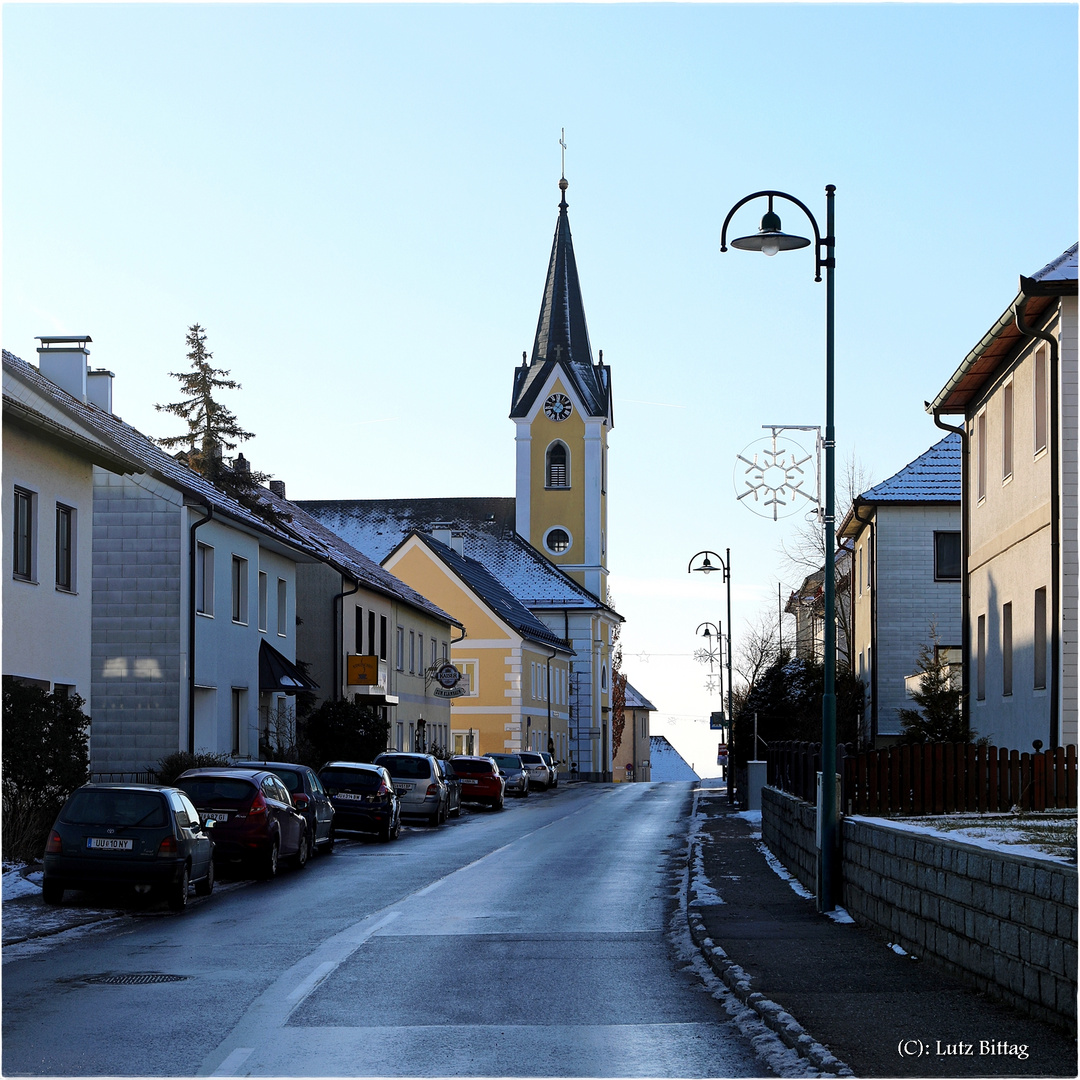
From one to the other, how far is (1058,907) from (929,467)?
35646mm

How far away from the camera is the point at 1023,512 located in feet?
84.0

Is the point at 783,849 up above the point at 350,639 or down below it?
below

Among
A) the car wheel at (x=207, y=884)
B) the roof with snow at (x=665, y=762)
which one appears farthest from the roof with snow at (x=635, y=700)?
the car wheel at (x=207, y=884)

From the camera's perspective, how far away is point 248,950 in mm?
13805

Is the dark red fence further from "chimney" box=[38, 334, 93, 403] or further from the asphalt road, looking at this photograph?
"chimney" box=[38, 334, 93, 403]

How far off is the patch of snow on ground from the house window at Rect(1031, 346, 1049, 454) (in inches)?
296

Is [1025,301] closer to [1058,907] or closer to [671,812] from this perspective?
[1058,907]

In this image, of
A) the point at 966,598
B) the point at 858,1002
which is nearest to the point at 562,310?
the point at 966,598

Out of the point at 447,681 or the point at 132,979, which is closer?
the point at 132,979

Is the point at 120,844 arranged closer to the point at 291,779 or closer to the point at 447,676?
the point at 291,779

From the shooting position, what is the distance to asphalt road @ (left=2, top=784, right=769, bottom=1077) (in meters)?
8.89

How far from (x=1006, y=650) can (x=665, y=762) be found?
12937 centimetres

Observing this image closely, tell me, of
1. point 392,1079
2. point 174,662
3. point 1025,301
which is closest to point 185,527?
point 174,662

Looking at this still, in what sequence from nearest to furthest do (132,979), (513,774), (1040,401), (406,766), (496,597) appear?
(132,979), (1040,401), (406,766), (513,774), (496,597)
